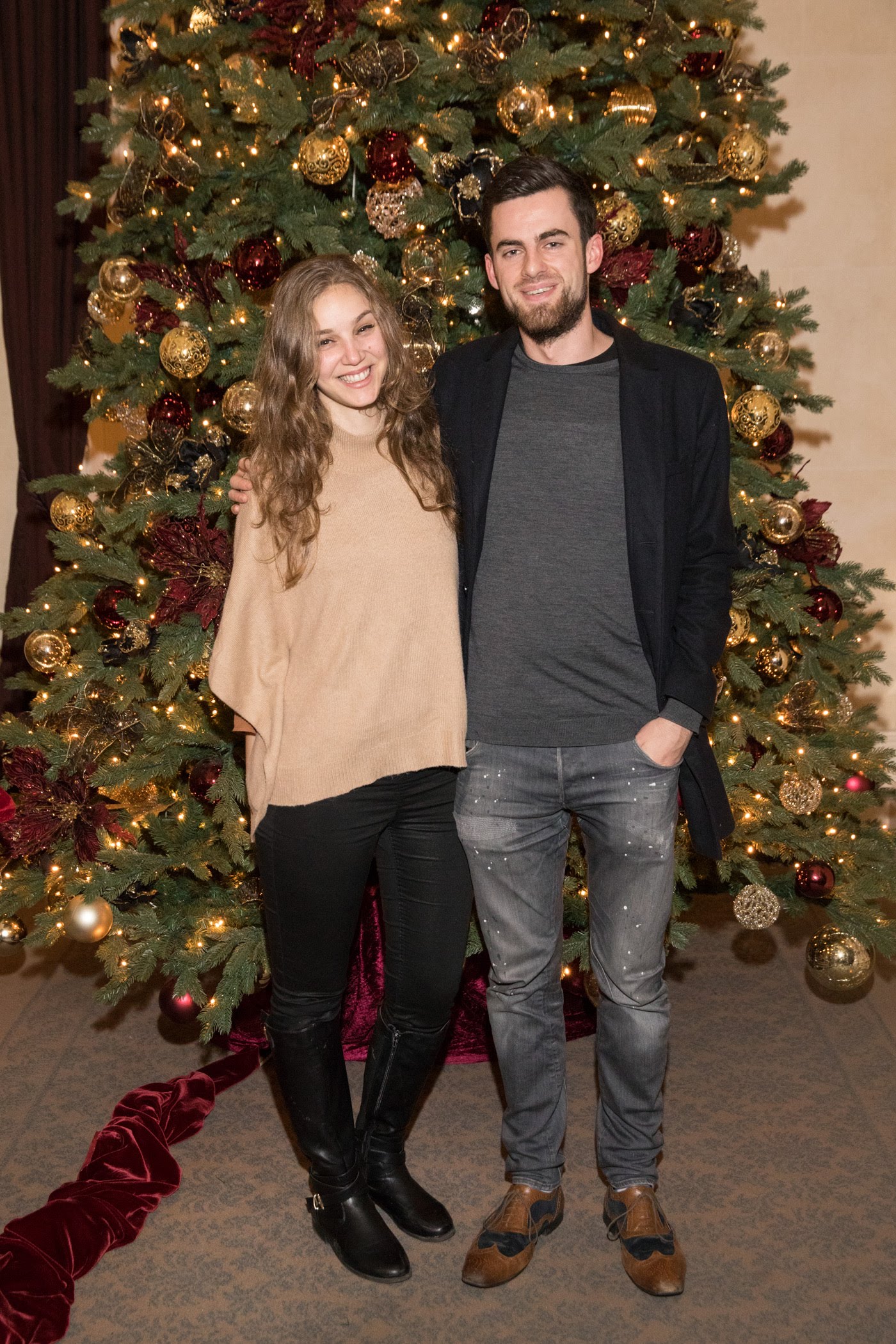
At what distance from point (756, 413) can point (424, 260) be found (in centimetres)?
89

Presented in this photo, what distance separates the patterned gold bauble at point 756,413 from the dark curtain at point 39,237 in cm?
244

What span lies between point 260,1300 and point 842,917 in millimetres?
1714

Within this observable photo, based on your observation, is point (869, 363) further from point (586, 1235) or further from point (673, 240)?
point (586, 1235)

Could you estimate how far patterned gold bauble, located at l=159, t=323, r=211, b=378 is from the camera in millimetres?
2809

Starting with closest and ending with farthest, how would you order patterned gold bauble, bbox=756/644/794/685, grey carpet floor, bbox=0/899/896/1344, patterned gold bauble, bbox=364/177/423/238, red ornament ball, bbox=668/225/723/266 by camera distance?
grey carpet floor, bbox=0/899/896/1344 < patterned gold bauble, bbox=364/177/423/238 < red ornament ball, bbox=668/225/723/266 < patterned gold bauble, bbox=756/644/794/685

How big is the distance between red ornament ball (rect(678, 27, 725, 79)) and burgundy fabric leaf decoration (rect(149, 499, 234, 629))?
5.61ft

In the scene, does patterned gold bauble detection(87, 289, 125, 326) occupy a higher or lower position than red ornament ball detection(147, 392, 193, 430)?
higher

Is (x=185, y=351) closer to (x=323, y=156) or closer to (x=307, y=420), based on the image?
(x=323, y=156)

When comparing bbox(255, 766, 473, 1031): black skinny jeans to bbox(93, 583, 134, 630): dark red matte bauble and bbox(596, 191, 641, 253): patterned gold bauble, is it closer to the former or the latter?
bbox(93, 583, 134, 630): dark red matte bauble

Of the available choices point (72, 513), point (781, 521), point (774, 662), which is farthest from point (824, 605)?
point (72, 513)

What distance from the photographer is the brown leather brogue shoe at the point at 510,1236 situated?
7.23 ft

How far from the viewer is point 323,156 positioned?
2799 mm

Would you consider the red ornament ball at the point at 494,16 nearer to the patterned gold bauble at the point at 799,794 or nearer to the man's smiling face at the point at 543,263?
the man's smiling face at the point at 543,263

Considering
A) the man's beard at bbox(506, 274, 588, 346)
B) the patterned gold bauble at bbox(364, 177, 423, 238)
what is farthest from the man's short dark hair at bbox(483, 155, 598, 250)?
the patterned gold bauble at bbox(364, 177, 423, 238)
